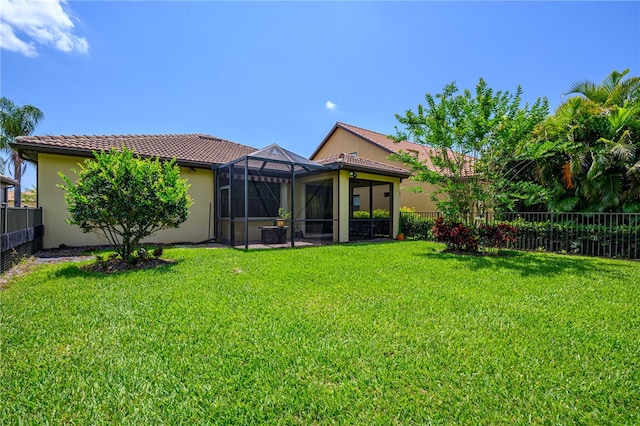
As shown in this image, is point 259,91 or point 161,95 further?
point 259,91

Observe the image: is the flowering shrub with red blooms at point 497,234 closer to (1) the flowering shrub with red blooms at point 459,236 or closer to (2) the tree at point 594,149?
(1) the flowering shrub with red blooms at point 459,236

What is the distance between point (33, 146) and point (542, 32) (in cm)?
1690

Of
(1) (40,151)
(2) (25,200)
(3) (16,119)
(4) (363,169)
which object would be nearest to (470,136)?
(4) (363,169)

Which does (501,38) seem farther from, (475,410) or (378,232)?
(475,410)

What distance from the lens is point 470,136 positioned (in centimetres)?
954

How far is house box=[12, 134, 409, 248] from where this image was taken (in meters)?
9.76

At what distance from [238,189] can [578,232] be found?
1243cm

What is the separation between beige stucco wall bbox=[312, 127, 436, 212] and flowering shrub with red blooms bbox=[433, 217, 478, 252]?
6013mm

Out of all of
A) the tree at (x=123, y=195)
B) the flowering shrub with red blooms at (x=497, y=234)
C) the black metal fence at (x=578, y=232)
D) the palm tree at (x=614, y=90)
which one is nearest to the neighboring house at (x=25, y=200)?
the tree at (x=123, y=195)

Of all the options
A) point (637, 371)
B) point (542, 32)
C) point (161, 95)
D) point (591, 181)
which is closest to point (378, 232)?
point (591, 181)

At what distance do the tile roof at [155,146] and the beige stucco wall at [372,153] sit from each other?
8.20m

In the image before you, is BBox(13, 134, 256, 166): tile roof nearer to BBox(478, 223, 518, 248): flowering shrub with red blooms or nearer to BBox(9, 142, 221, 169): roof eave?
BBox(9, 142, 221, 169): roof eave

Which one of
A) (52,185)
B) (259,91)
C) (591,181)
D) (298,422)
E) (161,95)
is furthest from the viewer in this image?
(259,91)

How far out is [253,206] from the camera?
12.7 metres
